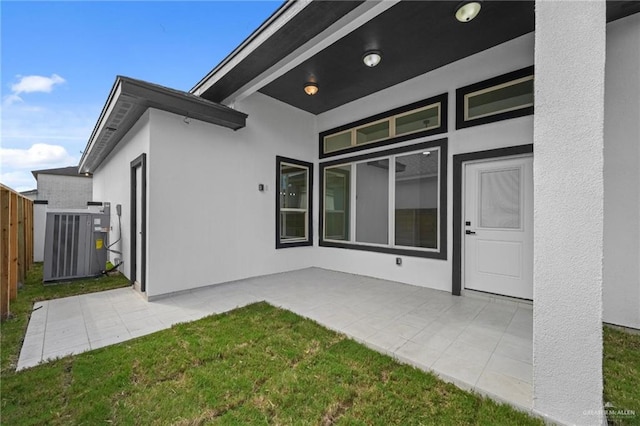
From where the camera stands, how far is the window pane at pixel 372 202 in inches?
196

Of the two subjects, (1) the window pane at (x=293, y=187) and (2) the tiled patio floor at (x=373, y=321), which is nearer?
(2) the tiled patio floor at (x=373, y=321)

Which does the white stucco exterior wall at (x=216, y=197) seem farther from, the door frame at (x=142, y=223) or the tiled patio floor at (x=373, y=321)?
the tiled patio floor at (x=373, y=321)

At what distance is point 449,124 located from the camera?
160 inches

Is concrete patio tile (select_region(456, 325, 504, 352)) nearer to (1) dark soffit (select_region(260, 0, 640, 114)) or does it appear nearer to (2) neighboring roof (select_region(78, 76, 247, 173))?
(1) dark soffit (select_region(260, 0, 640, 114))

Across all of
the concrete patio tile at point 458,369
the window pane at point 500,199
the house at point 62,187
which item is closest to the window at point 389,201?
the window pane at point 500,199

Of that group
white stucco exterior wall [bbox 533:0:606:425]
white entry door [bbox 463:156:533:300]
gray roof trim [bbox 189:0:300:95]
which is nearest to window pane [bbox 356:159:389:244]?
white entry door [bbox 463:156:533:300]

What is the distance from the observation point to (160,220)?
3.85 m

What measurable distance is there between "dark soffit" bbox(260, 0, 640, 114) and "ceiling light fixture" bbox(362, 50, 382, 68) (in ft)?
0.23

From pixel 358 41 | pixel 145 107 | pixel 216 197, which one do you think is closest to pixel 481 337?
pixel 358 41

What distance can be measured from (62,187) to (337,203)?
51.6 ft

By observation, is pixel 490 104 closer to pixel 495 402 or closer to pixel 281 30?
pixel 281 30

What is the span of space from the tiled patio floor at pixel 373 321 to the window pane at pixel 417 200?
34.3 inches

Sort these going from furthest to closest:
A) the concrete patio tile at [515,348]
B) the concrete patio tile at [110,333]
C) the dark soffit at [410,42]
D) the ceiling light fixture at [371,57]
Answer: the ceiling light fixture at [371,57], the dark soffit at [410,42], the concrete patio tile at [110,333], the concrete patio tile at [515,348]

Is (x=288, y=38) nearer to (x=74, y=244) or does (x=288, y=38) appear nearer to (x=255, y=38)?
(x=255, y=38)
